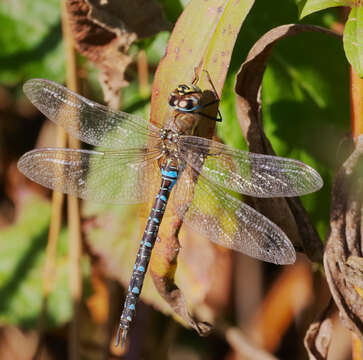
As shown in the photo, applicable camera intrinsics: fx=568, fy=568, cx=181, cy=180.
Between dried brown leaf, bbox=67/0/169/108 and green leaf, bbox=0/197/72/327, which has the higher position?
dried brown leaf, bbox=67/0/169/108

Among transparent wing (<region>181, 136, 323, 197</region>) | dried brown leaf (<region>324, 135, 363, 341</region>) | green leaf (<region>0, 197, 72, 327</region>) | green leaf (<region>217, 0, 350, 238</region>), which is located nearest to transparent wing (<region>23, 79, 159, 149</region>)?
transparent wing (<region>181, 136, 323, 197</region>)

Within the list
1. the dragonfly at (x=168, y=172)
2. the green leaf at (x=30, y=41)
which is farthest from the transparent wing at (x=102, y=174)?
the green leaf at (x=30, y=41)

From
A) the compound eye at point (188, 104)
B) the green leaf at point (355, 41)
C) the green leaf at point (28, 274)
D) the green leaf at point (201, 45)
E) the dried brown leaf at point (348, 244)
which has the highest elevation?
the green leaf at point (355, 41)

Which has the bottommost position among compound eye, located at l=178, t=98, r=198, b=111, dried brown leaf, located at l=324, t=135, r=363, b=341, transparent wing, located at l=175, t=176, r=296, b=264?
transparent wing, located at l=175, t=176, r=296, b=264

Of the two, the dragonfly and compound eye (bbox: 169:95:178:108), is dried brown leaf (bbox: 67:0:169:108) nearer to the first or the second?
the dragonfly

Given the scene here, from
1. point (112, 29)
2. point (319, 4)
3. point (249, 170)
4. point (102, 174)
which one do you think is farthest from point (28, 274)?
point (319, 4)

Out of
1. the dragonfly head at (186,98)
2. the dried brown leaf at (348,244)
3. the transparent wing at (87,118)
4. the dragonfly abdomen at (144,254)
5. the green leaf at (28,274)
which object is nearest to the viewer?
the dried brown leaf at (348,244)

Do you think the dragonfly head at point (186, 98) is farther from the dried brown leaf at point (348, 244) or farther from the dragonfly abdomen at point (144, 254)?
the dried brown leaf at point (348, 244)

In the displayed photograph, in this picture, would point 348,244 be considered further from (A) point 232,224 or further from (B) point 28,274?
(B) point 28,274
